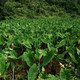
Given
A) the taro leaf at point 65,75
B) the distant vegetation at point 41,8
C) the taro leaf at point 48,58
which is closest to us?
the taro leaf at point 65,75

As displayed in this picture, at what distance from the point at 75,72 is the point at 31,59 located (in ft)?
1.07

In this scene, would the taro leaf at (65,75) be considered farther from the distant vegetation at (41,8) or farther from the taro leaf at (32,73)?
the distant vegetation at (41,8)

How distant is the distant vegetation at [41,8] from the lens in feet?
105

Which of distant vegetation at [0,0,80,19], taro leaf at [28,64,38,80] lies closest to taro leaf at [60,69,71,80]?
taro leaf at [28,64,38,80]

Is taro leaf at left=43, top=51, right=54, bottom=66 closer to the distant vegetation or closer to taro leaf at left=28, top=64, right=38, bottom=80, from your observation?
taro leaf at left=28, top=64, right=38, bottom=80

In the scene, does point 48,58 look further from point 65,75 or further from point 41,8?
point 41,8

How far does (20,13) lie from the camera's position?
1219 inches

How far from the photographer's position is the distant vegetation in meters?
32.0

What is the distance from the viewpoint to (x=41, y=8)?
37.8m

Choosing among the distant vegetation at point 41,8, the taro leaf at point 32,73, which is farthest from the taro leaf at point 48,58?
the distant vegetation at point 41,8

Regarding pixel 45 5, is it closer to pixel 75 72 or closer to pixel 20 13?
pixel 20 13

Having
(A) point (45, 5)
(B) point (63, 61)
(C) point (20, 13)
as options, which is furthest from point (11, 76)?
(A) point (45, 5)

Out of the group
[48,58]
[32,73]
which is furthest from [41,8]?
[32,73]

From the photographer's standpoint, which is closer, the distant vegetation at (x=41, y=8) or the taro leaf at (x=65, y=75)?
the taro leaf at (x=65, y=75)
